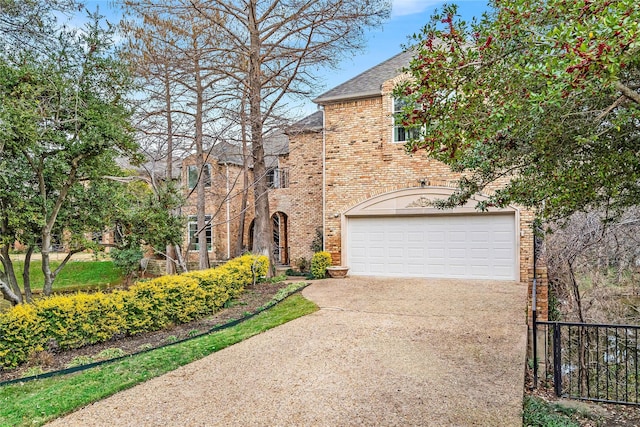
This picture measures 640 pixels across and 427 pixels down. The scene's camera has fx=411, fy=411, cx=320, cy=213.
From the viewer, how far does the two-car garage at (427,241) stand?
39.3 ft

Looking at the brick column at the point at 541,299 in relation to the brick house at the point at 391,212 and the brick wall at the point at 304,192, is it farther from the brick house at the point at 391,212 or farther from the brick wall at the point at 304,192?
the brick wall at the point at 304,192

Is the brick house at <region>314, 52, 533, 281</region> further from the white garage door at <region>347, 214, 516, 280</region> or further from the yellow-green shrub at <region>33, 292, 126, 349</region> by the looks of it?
the yellow-green shrub at <region>33, 292, 126, 349</region>

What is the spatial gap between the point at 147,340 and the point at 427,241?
8.60m

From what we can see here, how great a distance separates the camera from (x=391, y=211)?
42.8 ft

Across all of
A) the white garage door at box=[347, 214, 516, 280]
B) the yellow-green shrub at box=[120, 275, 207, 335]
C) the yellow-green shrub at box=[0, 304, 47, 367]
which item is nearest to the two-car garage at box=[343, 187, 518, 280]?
the white garage door at box=[347, 214, 516, 280]

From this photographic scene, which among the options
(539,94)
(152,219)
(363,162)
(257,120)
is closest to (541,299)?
(363,162)

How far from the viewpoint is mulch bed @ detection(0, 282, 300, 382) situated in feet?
18.7

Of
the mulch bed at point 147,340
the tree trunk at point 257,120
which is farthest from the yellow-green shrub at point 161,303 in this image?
the tree trunk at point 257,120

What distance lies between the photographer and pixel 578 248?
8.60 meters

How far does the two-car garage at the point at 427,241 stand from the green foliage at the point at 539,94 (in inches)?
297

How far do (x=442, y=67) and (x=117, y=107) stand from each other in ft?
19.8

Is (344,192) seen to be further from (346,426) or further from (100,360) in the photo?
(346,426)

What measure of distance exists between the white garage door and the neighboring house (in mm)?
28

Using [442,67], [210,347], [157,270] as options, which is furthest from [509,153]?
[157,270]
